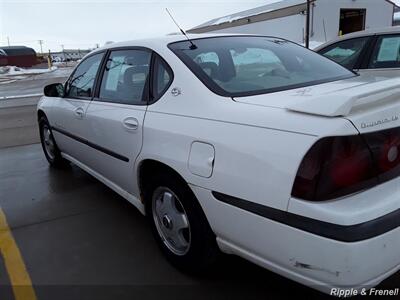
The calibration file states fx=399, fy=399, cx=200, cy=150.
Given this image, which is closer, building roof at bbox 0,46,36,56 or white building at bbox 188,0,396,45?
white building at bbox 188,0,396,45

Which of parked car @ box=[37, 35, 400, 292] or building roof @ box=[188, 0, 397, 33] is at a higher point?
building roof @ box=[188, 0, 397, 33]

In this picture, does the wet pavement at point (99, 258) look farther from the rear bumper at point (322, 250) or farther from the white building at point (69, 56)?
the white building at point (69, 56)

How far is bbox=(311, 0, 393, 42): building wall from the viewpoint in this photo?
2633 cm

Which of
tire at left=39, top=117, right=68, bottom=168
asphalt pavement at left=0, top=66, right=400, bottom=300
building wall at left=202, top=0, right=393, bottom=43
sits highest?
building wall at left=202, top=0, right=393, bottom=43

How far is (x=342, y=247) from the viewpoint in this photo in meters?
1.67

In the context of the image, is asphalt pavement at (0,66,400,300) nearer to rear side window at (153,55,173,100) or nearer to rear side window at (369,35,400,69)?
rear side window at (153,55,173,100)

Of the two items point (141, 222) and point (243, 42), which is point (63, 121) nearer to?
point (141, 222)

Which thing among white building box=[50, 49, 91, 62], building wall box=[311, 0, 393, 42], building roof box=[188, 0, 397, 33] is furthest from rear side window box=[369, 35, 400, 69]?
white building box=[50, 49, 91, 62]

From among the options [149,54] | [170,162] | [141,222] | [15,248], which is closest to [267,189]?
[170,162]

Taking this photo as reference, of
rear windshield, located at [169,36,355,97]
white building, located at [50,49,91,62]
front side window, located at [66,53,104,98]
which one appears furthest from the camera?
white building, located at [50,49,91,62]

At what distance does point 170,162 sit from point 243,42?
124 centimetres

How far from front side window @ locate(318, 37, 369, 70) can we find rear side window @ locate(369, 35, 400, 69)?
0.20 meters

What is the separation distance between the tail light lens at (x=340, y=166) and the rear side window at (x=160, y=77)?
1247 millimetres

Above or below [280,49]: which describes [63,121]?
below
